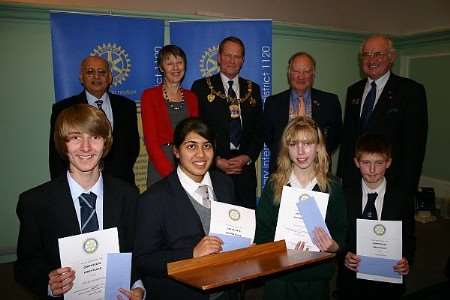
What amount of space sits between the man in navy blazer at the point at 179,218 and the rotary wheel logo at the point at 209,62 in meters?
2.99

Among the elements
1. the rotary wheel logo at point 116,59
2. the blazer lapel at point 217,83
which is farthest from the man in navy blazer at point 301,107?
the rotary wheel logo at point 116,59

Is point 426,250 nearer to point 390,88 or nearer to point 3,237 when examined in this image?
point 390,88

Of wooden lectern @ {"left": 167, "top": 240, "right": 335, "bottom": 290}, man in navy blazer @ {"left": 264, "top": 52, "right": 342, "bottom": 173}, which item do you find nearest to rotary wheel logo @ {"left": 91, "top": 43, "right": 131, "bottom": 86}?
man in navy blazer @ {"left": 264, "top": 52, "right": 342, "bottom": 173}

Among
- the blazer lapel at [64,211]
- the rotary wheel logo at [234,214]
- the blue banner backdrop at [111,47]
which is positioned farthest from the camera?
the blue banner backdrop at [111,47]

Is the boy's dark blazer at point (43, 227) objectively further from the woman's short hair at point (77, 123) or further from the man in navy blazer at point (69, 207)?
the woman's short hair at point (77, 123)

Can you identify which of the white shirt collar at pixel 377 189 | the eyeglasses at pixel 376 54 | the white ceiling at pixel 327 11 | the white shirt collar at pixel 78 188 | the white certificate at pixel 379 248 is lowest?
the white certificate at pixel 379 248

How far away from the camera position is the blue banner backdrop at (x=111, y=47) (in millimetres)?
4312

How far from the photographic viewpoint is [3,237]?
4680 millimetres

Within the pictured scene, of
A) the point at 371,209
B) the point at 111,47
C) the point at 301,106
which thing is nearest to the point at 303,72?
the point at 301,106

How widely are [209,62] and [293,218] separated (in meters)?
3.25

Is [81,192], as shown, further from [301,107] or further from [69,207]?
[301,107]

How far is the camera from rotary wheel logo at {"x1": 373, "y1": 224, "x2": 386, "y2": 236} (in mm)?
2314

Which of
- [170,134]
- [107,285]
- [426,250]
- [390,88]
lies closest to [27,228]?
[107,285]

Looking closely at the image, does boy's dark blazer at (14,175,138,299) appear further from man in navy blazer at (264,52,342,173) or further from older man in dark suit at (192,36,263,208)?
man in navy blazer at (264,52,342,173)
